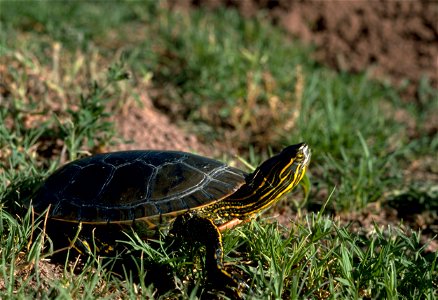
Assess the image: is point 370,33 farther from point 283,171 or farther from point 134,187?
point 134,187

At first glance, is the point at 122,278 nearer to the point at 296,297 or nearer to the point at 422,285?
Answer: the point at 296,297

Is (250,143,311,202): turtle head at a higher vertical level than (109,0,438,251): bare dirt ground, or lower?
lower

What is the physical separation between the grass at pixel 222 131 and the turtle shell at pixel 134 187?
0.22 m

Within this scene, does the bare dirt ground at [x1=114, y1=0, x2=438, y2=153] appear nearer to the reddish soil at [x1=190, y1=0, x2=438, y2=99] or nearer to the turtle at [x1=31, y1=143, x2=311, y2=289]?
the reddish soil at [x1=190, y1=0, x2=438, y2=99]

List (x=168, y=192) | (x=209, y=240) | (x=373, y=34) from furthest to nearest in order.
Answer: (x=373, y=34) < (x=168, y=192) < (x=209, y=240)

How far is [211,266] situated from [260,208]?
0.60m

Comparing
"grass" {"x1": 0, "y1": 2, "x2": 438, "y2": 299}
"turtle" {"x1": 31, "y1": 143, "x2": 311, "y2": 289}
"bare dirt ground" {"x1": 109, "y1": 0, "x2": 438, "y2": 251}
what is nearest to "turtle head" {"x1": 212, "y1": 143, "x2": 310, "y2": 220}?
"turtle" {"x1": 31, "y1": 143, "x2": 311, "y2": 289}

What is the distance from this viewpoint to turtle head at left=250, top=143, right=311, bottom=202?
360 centimetres

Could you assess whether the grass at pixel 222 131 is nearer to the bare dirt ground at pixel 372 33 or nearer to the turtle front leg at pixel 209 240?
the turtle front leg at pixel 209 240

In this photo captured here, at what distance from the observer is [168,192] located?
3533 millimetres

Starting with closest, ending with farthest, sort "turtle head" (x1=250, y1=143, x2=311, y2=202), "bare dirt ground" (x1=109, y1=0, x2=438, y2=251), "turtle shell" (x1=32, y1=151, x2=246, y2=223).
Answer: "turtle shell" (x1=32, y1=151, x2=246, y2=223) → "turtle head" (x1=250, y1=143, x2=311, y2=202) → "bare dirt ground" (x1=109, y1=0, x2=438, y2=251)

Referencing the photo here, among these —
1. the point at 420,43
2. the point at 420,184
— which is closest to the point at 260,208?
the point at 420,184

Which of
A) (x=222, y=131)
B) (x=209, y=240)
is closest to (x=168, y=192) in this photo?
(x=209, y=240)

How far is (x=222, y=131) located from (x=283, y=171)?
227 cm
